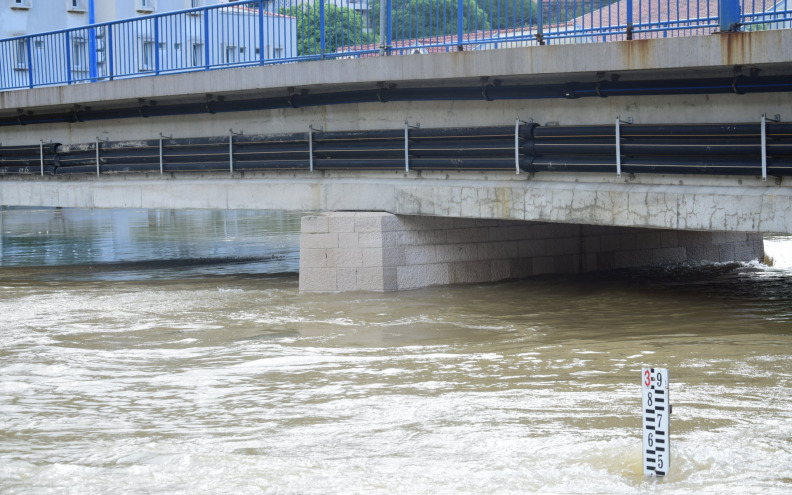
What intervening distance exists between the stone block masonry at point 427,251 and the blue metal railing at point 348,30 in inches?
99.9

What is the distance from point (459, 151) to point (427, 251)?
1.73 metres

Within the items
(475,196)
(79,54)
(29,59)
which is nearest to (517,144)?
(475,196)

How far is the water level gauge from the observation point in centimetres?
539

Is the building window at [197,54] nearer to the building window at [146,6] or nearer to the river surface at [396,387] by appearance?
the river surface at [396,387]

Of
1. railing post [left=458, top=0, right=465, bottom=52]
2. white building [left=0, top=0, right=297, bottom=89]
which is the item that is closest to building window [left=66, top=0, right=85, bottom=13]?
white building [left=0, top=0, right=297, bottom=89]

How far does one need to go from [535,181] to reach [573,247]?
3.73 metres

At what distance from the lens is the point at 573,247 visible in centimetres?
1677

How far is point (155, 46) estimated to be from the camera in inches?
711

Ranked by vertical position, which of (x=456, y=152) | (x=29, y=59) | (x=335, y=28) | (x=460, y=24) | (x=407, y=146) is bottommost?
(x=456, y=152)

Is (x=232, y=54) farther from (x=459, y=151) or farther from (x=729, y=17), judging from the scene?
(x=729, y=17)

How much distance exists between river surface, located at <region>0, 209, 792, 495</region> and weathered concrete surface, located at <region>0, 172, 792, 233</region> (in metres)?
1.17

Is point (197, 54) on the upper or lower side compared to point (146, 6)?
lower

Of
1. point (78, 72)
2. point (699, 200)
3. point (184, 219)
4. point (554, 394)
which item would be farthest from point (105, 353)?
point (184, 219)

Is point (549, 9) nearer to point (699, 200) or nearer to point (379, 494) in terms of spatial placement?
point (699, 200)
